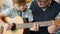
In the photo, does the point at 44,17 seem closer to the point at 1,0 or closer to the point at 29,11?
the point at 29,11

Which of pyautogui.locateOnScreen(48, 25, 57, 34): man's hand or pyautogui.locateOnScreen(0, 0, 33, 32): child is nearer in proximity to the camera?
pyautogui.locateOnScreen(48, 25, 57, 34): man's hand

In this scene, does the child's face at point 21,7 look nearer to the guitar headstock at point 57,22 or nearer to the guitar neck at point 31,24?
the guitar neck at point 31,24

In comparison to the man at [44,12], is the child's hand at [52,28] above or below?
below

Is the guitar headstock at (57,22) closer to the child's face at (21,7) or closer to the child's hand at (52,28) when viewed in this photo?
the child's hand at (52,28)

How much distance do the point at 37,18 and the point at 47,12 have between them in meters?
0.08

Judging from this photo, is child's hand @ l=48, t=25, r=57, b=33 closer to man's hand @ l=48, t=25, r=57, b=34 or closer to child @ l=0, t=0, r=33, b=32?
man's hand @ l=48, t=25, r=57, b=34

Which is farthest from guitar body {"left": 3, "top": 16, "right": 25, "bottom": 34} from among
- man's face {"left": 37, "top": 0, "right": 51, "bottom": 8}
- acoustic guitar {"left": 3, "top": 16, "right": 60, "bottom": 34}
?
man's face {"left": 37, "top": 0, "right": 51, "bottom": 8}

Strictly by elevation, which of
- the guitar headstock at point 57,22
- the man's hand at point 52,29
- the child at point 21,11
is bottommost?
the man's hand at point 52,29

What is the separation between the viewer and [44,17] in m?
1.20

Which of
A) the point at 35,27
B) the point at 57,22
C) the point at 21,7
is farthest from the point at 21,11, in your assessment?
the point at 57,22

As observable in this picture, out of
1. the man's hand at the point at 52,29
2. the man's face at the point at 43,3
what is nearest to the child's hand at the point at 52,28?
the man's hand at the point at 52,29

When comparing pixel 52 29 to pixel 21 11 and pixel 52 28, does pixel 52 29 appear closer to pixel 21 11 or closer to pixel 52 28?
pixel 52 28

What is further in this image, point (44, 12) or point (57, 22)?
point (44, 12)

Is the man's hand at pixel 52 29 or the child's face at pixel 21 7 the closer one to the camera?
the man's hand at pixel 52 29
